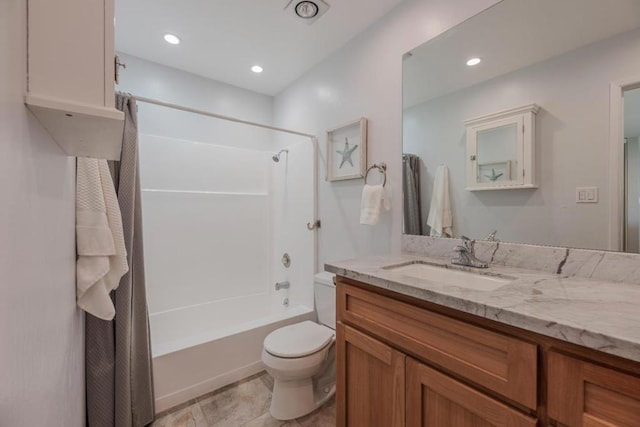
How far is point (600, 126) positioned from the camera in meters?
1.01

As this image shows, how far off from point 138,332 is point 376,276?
139cm

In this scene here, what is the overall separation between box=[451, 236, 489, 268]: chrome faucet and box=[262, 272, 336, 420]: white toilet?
0.90 metres

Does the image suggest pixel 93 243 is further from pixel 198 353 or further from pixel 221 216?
pixel 221 216

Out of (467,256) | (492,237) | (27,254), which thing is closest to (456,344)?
(467,256)

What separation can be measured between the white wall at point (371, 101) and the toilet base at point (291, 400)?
2.91ft

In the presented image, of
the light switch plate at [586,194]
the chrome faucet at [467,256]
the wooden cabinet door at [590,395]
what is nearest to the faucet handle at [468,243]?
the chrome faucet at [467,256]

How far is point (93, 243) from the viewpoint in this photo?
3.47ft

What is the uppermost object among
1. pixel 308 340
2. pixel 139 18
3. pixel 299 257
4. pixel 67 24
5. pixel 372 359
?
pixel 139 18

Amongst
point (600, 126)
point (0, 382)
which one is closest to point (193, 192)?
point (0, 382)

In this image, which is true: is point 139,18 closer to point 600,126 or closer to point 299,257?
point 299,257

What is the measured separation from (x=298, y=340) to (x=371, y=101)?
62.6 inches

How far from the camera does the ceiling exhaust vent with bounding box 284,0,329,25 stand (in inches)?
64.5

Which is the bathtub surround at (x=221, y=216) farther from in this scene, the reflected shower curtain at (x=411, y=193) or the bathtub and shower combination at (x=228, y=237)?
the reflected shower curtain at (x=411, y=193)

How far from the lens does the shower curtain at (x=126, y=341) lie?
1371 millimetres
